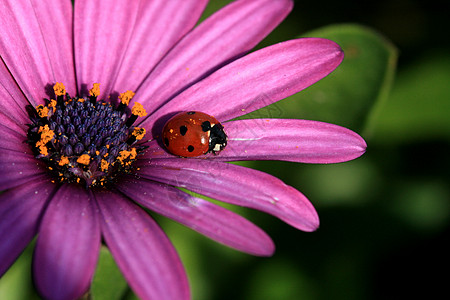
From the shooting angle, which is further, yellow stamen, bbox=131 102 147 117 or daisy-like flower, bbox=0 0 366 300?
yellow stamen, bbox=131 102 147 117

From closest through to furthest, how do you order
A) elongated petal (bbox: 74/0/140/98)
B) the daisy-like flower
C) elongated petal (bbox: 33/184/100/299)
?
elongated petal (bbox: 33/184/100/299) → the daisy-like flower → elongated petal (bbox: 74/0/140/98)

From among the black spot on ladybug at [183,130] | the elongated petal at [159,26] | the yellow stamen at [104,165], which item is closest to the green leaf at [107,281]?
the yellow stamen at [104,165]

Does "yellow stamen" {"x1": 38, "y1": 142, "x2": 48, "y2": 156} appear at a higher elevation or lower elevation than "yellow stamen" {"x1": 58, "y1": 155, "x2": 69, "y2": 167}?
higher

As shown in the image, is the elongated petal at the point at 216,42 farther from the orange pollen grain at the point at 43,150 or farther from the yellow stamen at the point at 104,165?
the orange pollen grain at the point at 43,150

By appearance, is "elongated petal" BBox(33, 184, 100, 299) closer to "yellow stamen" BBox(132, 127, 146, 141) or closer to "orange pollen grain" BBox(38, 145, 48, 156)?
"orange pollen grain" BBox(38, 145, 48, 156)

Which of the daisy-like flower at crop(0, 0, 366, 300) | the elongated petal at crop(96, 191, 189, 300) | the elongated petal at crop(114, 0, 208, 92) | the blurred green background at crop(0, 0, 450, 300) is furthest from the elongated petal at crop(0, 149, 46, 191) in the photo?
the blurred green background at crop(0, 0, 450, 300)

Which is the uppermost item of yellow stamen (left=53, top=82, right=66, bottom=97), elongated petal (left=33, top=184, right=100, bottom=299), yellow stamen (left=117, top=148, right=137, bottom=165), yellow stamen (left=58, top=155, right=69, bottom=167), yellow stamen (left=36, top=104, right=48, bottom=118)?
yellow stamen (left=53, top=82, right=66, bottom=97)
